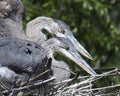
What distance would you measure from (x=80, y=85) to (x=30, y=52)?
509mm

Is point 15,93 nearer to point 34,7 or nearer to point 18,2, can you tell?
point 18,2

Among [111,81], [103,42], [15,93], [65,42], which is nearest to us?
[15,93]

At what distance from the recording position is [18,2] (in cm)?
795

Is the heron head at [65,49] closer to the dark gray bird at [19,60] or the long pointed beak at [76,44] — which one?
the long pointed beak at [76,44]

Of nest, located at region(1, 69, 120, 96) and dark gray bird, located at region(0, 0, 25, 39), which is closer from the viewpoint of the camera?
nest, located at region(1, 69, 120, 96)

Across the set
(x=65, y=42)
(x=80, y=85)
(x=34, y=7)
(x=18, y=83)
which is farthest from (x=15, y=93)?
(x=34, y=7)

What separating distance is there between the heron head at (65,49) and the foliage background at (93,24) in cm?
160

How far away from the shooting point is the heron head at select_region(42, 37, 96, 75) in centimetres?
737

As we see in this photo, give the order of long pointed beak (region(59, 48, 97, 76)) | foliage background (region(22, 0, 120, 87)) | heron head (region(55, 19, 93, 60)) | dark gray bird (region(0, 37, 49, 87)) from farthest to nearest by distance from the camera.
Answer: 1. foliage background (region(22, 0, 120, 87))
2. heron head (region(55, 19, 93, 60))
3. long pointed beak (region(59, 48, 97, 76))
4. dark gray bird (region(0, 37, 49, 87))

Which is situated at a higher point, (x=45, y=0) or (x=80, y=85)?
(x=45, y=0)

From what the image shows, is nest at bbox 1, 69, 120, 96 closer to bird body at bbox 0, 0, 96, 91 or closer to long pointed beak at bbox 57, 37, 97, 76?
bird body at bbox 0, 0, 96, 91

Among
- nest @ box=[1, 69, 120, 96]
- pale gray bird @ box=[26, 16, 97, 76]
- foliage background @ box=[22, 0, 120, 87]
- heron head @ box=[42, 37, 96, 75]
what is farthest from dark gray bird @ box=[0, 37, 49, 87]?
foliage background @ box=[22, 0, 120, 87]

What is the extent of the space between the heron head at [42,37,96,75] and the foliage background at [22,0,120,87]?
1.60 metres

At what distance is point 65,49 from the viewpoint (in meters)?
7.51
